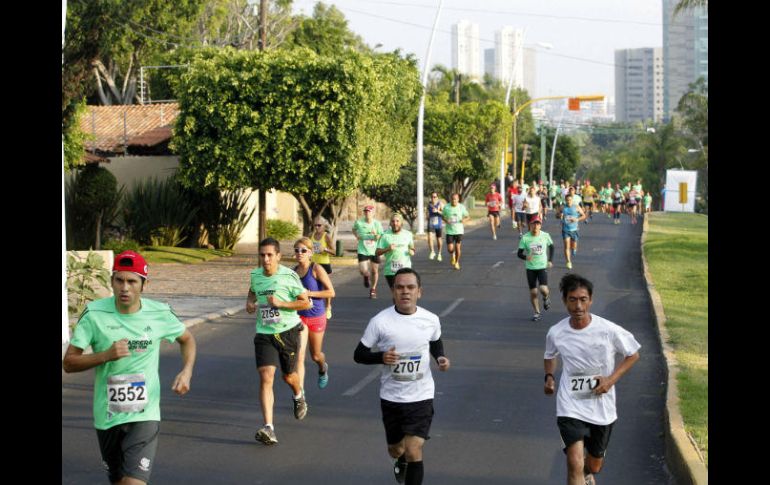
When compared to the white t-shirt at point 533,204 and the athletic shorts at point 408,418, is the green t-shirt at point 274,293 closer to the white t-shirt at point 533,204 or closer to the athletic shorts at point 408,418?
the athletic shorts at point 408,418

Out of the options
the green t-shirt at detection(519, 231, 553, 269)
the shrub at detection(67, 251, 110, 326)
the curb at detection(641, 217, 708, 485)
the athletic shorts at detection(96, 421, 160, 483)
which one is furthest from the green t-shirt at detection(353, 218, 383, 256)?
the athletic shorts at detection(96, 421, 160, 483)

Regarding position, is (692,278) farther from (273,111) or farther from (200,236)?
(200,236)

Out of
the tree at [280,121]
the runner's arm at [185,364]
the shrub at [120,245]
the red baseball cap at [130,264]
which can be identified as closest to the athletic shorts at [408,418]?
the runner's arm at [185,364]

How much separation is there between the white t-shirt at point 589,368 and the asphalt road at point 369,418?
1.43 metres

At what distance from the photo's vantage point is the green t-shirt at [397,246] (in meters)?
19.6

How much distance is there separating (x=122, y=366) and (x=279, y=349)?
152 inches

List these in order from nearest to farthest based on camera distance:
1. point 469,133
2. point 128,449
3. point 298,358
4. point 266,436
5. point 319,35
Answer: point 128,449
point 266,436
point 298,358
point 469,133
point 319,35

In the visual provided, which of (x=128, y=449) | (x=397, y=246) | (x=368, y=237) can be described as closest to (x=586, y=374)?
(x=128, y=449)

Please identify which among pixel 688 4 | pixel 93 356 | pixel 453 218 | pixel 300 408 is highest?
pixel 688 4

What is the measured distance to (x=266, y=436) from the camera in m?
10.5

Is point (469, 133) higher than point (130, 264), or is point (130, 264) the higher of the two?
point (469, 133)

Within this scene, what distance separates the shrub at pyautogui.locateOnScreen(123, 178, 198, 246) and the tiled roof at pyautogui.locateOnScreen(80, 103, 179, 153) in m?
3.47

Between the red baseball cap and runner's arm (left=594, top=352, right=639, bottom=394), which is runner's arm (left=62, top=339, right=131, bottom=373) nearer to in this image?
the red baseball cap

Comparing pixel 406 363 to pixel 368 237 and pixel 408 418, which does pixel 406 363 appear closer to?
Result: pixel 408 418
